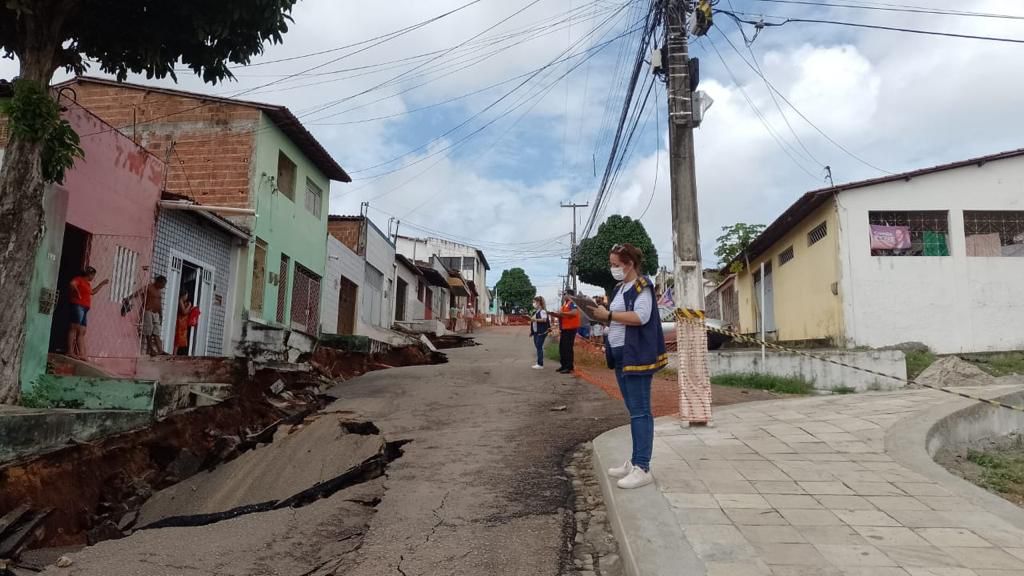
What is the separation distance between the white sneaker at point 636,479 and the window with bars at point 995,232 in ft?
42.0

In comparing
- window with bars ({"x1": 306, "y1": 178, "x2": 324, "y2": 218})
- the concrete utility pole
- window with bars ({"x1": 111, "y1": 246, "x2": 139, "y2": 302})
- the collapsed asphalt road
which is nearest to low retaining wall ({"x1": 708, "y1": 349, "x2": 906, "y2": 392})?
the concrete utility pole

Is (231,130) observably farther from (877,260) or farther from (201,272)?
(877,260)

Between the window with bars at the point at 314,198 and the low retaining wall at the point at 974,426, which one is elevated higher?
the window with bars at the point at 314,198

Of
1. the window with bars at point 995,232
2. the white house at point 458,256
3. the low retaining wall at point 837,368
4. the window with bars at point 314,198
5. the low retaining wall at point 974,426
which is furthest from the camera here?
the white house at point 458,256

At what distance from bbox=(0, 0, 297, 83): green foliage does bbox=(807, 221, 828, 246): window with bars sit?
470 inches

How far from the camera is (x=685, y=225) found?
24.5ft

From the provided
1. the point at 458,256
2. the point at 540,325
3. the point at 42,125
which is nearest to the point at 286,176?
the point at 540,325

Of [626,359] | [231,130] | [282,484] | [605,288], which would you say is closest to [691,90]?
[626,359]

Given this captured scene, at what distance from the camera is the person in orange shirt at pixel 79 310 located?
8.41 meters

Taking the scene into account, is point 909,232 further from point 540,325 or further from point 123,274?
point 123,274

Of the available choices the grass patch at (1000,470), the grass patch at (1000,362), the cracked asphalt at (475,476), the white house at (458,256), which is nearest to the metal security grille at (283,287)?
the cracked asphalt at (475,476)

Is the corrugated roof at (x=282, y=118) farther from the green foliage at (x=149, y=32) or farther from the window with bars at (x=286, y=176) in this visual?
the green foliage at (x=149, y=32)

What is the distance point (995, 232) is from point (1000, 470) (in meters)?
10.4

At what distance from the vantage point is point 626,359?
14.0 feet
